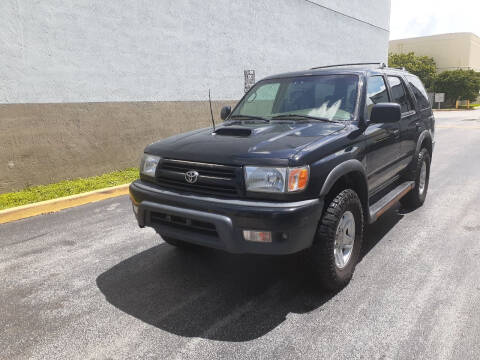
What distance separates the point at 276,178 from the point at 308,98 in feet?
5.15

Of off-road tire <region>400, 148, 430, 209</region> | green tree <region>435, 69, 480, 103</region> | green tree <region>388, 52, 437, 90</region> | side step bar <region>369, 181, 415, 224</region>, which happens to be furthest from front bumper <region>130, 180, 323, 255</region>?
green tree <region>435, 69, 480, 103</region>

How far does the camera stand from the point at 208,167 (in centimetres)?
312

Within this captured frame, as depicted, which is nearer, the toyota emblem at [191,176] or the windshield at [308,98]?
the toyota emblem at [191,176]

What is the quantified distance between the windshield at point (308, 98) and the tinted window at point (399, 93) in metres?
0.94

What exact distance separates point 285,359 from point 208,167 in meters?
1.44

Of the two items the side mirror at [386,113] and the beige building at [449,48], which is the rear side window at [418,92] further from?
the beige building at [449,48]

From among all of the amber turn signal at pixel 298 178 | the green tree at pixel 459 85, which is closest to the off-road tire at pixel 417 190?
the amber turn signal at pixel 298 178

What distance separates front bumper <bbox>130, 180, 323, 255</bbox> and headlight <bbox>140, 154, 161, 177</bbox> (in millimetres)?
409

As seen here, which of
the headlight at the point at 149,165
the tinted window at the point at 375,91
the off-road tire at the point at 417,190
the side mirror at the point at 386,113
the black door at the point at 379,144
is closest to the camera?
the headlight at the point at 149,165

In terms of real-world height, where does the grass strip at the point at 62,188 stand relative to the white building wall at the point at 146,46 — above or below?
below

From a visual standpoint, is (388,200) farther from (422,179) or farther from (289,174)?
(289,174)

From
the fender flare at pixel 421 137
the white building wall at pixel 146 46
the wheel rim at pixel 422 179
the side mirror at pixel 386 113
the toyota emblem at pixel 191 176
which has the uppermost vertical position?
the white building wall at pixel 146 46

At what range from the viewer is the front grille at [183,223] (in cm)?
304

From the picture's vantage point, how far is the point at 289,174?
288 cm
